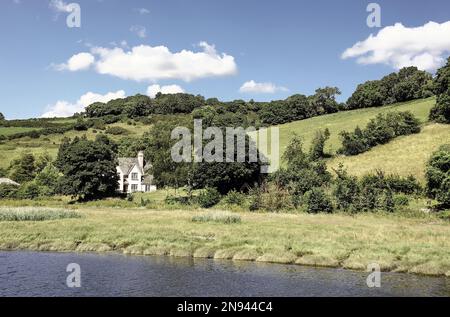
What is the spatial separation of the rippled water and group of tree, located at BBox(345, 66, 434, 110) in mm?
122198

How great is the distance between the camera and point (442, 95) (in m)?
100

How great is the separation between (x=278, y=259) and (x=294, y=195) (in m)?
32.5

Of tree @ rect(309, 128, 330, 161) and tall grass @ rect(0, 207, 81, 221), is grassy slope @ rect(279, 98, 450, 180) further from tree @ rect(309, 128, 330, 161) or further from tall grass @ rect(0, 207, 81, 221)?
tall grass @ rect(0, 207, 81, 221)

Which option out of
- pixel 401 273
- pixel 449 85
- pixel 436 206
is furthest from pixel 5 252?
pixel 449 85

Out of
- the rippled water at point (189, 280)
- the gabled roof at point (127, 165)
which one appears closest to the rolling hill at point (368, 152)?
the gabled roof at point (127, 165)

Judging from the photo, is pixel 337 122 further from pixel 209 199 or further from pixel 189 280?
pixel 189 280

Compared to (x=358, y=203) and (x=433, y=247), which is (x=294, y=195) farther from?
(x=433, y=247)

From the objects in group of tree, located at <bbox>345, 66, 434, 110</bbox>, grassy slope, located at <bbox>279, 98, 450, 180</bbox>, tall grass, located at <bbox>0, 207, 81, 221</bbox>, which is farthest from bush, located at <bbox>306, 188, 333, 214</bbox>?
group of tree, located at <bbox>345, 66, 434, 110</bbox>

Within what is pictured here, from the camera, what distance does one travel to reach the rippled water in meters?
25.4

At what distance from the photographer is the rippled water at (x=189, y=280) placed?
25406mm

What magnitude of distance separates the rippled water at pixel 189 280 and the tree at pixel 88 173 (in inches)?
2046

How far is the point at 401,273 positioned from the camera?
101ft

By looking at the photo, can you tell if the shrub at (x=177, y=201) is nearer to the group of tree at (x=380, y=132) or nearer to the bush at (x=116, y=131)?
the group of tree at (x=380, y=132)

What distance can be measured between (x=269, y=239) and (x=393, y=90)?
120 meters
